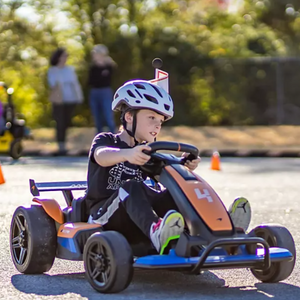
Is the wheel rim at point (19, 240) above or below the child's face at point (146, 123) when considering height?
below

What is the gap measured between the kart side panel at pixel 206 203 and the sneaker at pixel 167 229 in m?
0.18

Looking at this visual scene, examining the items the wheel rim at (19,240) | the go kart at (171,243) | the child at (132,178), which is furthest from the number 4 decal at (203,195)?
the wheel rim at (19,240)

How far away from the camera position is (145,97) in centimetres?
605

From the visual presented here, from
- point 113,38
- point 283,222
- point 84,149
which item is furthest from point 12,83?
point 283,222

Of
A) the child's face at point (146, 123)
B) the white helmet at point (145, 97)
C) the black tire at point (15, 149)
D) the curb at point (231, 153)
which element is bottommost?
the curb at point (231, 153)

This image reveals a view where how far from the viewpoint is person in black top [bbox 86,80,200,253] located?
17.8ft

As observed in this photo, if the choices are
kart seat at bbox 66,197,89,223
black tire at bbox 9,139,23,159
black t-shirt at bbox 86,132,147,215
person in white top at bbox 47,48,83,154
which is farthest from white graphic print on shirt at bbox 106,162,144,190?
person in white top at bbox 47,48,83,154

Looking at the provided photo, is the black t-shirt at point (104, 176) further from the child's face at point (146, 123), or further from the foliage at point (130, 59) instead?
the foliage at point (130, 59)

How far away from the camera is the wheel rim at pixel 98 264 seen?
5328mm

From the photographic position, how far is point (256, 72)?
23297 mm

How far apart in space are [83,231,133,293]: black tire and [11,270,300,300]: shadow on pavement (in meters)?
0.07

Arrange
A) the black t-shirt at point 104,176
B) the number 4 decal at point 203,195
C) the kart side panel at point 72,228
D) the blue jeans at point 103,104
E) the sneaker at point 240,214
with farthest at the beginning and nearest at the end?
the blue jeans at point 103,104 → the black t-shirt at point 104,176 → the kart side panel at point 72,228 → the sneaker at point 240,214 → the number 4 decal at point 203,195

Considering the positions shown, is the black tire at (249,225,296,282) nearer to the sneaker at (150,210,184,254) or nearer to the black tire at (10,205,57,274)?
the sneaker at (150,210,184,254)

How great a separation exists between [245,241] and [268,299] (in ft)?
1.21
